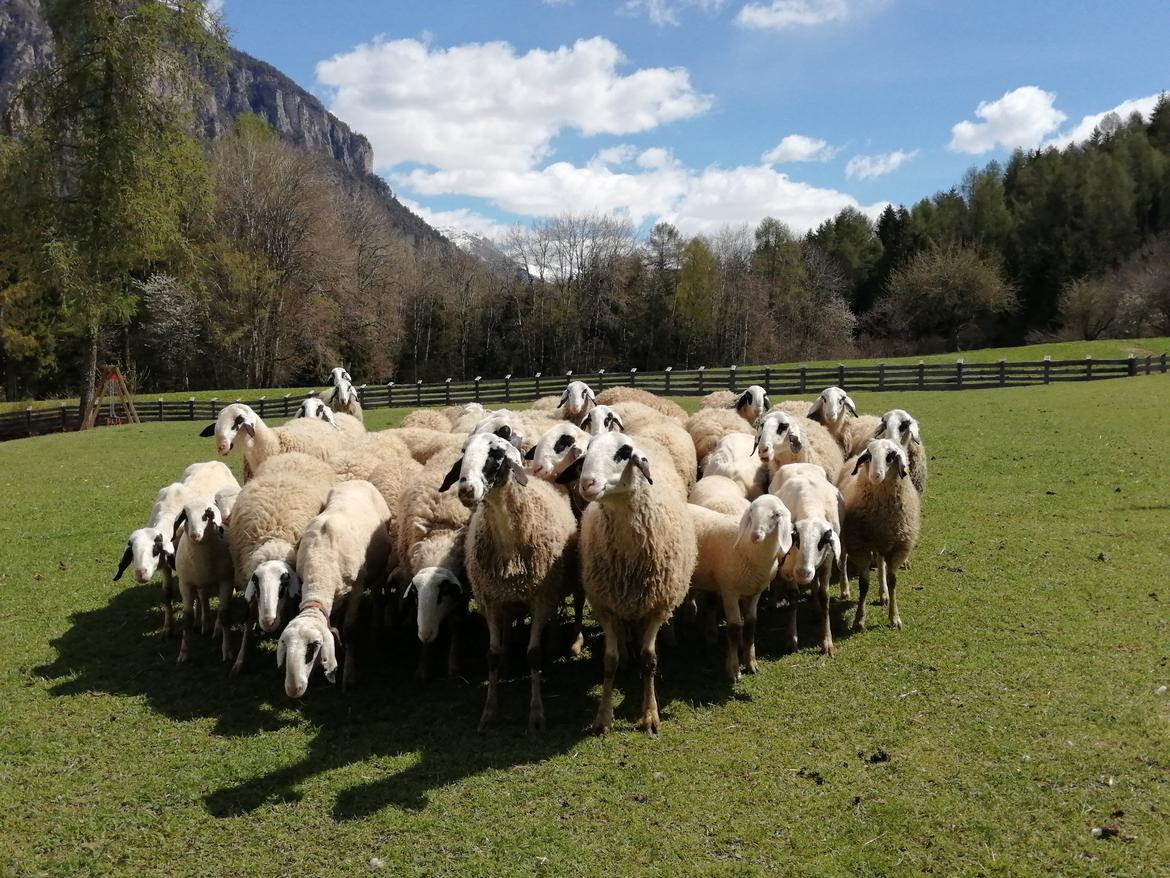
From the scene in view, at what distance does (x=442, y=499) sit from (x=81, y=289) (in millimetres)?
23288

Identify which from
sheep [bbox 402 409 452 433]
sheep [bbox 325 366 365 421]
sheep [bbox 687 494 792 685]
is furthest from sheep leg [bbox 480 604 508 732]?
sheep [bbox 325 366 365 421]

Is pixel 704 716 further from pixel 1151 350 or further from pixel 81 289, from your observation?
pixel 1151 350

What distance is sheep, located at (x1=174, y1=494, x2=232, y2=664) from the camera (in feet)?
23.2

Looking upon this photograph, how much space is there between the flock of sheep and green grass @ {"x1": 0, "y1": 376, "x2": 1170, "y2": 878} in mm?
408

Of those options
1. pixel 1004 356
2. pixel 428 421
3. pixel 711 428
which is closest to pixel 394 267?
pixel 1004 356

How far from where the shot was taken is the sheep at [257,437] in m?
9.27

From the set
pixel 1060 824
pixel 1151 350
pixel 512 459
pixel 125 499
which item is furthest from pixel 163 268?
pixel 1151 350

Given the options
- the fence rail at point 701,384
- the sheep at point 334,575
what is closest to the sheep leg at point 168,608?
the sheep at point 334,575

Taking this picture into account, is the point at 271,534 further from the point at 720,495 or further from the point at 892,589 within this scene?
the point at 892,589

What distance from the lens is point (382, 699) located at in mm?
6230

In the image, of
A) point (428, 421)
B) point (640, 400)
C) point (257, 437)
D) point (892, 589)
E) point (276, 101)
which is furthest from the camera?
point (276, 101)

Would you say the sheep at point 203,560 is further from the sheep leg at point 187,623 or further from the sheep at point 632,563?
the sheep at point 632,563

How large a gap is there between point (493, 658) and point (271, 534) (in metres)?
2.55

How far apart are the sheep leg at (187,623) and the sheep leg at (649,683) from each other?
14.2 feet
